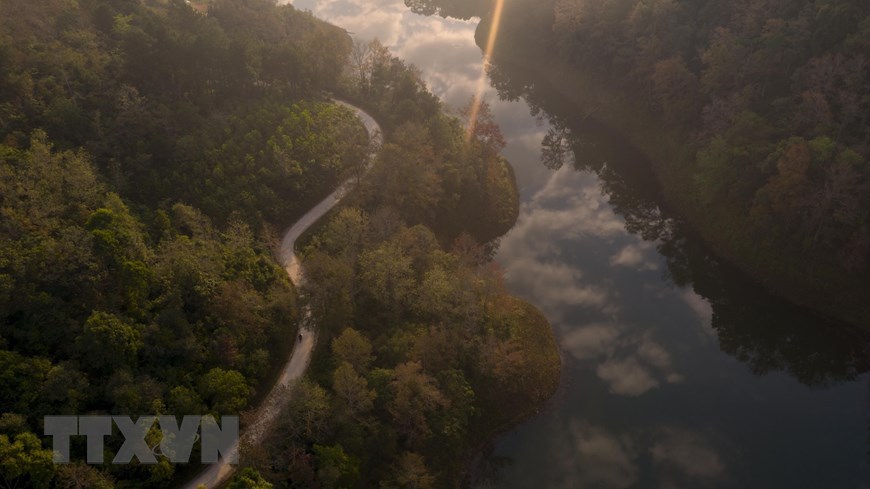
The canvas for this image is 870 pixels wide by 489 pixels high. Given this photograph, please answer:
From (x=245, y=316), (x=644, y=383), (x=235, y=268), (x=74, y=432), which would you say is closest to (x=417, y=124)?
(x=235, y=268)

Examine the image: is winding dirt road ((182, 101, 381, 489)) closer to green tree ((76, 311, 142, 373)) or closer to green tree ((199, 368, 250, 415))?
green tree ((199, 368, 250, 415))

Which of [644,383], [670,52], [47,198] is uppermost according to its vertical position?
[670,52]

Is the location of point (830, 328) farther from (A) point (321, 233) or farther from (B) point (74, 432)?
(B) point (74, 432)

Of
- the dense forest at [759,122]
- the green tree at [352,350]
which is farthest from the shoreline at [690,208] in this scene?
the green tree at [352,350]

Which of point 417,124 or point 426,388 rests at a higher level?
point 417,124

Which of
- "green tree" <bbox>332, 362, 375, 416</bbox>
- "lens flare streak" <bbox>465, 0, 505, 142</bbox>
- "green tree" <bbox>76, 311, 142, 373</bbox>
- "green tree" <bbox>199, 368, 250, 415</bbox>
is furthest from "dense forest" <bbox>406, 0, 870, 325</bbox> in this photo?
"green tree" <bbox>76, 311, 142, 373</bbox>

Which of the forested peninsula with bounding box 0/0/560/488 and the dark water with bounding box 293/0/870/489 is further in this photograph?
the dark water with bounding box 293/0/870/489

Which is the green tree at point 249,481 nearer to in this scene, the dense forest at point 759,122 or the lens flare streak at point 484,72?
the lens flare streak at point 484,72

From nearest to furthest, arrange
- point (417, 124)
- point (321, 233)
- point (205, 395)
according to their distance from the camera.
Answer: point (205, 395), point (321, 233), point (417, 124)

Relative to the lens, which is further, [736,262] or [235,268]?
[736,262]
